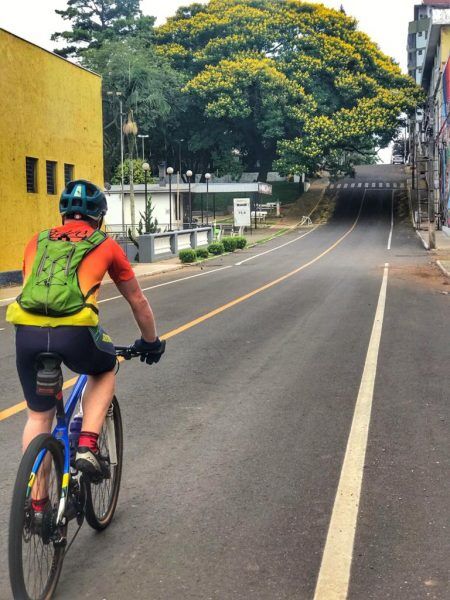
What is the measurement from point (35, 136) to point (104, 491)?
72.4 feet

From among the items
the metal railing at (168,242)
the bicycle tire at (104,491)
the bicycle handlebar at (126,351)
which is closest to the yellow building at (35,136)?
the metal railing at (168,242)

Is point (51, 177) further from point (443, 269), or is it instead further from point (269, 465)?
point (269, 465)

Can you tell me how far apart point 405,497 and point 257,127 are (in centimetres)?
6447

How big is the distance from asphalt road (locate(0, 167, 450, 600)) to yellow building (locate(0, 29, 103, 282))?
10.9 meters

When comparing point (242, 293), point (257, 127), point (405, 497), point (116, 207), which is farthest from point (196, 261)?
point (257, 127)

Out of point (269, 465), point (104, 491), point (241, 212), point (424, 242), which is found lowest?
point (424, 242)

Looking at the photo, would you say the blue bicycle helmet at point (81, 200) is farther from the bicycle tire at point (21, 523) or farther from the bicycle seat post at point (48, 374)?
the bicycle tire at point (21, 523)

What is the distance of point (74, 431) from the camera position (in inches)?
142

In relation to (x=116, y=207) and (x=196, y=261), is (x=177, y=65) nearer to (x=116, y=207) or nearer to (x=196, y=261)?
(x=116, y=207)

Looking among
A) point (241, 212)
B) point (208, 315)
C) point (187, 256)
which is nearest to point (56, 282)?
point (208, 315)

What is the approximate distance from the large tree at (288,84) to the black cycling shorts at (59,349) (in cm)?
5987

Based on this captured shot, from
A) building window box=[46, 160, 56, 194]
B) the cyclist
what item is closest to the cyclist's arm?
the cyclist

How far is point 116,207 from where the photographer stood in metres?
51.9

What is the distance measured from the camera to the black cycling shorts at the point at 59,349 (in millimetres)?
3250
